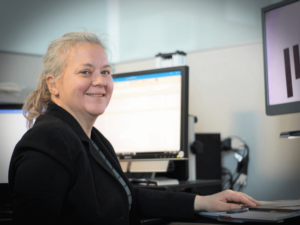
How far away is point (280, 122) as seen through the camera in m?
1.28

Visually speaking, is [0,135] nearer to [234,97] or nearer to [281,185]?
[234,97]

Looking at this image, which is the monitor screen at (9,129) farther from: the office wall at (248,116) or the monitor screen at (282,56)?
the monitor screen at (282,56)

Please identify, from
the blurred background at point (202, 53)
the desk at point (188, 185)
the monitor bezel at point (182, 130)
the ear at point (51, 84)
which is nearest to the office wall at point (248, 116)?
the blurred background at point (202, 53)

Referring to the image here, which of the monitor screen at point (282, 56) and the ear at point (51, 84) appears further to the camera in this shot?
the monitor screen at point (282, 56)

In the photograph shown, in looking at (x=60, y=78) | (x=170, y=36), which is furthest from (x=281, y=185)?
(x=170, y=36)

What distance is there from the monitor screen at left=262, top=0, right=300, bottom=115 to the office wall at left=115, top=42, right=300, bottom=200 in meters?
0.21

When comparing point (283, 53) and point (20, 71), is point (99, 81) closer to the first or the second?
point (283, 53)

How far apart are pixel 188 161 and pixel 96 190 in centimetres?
65

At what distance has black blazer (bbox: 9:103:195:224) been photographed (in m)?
0.64

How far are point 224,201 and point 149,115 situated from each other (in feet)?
1.77

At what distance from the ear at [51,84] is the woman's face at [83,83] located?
0.03 feet

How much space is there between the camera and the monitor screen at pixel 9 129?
4.42 ft

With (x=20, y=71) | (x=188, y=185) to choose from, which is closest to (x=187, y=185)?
(x=188, y=185)

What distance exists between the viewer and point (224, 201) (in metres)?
0.86
